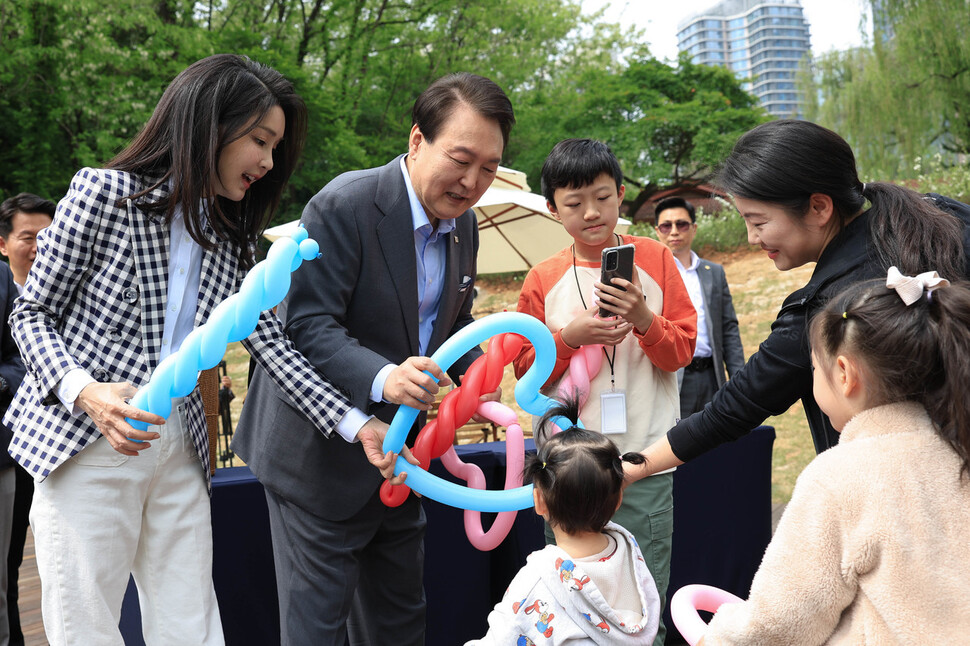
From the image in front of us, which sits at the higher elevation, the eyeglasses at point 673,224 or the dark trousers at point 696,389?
the eyeglasses at point 673,224

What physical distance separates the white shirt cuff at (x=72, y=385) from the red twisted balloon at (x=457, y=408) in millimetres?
664

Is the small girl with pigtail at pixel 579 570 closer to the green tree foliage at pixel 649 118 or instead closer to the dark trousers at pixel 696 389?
the dark trousers at pixel 696 389

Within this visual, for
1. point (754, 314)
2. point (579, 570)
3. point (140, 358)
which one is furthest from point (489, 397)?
point (754, 314)

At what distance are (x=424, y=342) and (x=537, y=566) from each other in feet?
2.32

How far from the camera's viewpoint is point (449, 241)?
6.73 ft

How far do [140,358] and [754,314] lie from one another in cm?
1066

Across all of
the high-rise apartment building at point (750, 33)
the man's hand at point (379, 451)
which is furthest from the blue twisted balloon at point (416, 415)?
the high-rise apartment building at point (750, 33)

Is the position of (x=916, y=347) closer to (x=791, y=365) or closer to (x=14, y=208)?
(x=791, y=365)

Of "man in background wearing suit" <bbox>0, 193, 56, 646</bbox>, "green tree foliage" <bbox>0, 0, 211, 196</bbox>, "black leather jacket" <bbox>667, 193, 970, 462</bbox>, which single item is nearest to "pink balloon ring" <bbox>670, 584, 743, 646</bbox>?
"black leather jacket" <bbox>667, 193, 970, 462</bbox>

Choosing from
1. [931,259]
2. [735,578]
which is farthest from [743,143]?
[735,578]

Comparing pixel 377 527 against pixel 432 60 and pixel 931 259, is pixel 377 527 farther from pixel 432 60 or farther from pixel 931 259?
pixel 432 60

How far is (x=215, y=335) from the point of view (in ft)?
4.86

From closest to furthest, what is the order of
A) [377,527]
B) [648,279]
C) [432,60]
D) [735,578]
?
[377,527]
[648,279]
[735,578]
[432,60]

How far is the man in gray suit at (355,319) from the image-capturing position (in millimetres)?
1852
